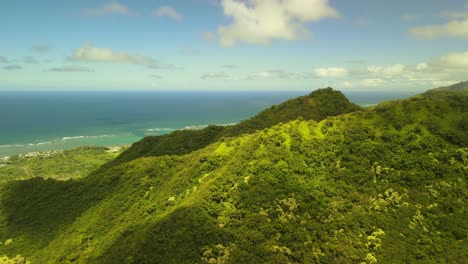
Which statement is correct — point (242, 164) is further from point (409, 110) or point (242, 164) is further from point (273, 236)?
point (409, 110)

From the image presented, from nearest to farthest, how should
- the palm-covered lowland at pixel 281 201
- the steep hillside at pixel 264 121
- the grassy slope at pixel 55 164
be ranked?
the palm-covered lowland at pixel 281 201 < the steep hillside at pixel 264 121 < the grassy slope at pixel 55 164

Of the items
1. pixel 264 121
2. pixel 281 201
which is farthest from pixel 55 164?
pixel 281 201

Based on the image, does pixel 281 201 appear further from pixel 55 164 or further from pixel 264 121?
pixel 55 164

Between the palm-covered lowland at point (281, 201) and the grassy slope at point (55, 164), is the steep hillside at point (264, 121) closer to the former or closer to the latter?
the palm-covered lowland at point (281, 201)

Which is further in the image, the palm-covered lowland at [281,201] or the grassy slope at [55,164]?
the grassy slope at [55,164]

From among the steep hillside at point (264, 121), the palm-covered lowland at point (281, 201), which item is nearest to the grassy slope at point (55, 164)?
the steep hillside at point (264, 121)

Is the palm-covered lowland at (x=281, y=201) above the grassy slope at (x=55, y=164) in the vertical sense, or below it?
above

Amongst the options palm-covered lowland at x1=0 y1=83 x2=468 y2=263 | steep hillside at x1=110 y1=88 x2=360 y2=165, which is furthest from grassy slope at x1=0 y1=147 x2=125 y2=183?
palm-covered lowland at x1=0 y1=83 x2=468 y2=263

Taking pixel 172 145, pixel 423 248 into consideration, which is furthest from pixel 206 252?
pixel 172 145
